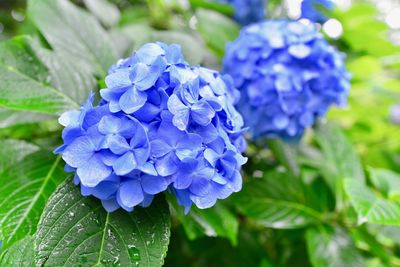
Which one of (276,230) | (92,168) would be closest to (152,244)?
(92,168)

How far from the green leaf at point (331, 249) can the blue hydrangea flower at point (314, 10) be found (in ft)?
2.48

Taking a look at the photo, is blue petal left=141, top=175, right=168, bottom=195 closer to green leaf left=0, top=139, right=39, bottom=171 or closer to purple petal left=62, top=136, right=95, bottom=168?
purple petal left=62, top=136, right=95, bottom=168

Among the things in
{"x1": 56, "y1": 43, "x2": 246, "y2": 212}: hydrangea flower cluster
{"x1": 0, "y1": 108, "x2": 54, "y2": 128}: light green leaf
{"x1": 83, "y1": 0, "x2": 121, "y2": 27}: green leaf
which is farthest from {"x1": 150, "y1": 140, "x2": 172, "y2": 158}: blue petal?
{"x1": 83, "y1": 0, "x2": 121, "y2": 27}: green leaf

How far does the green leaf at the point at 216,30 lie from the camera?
59.6 inches

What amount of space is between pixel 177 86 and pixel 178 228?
2.21ft

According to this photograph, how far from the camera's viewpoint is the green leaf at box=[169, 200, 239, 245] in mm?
990

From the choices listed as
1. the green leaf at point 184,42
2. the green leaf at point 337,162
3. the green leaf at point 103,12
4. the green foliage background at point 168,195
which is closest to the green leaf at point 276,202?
the green foliage background at point 168,195

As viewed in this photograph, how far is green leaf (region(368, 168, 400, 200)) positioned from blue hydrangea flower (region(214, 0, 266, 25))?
74cm

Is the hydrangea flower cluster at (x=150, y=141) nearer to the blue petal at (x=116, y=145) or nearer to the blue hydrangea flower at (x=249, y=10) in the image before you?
the blue petal at (x=116, y=145)

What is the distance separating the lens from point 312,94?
49.6 inches

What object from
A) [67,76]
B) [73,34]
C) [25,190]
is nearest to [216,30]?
[73,34]

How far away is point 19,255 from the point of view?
0.79 metres

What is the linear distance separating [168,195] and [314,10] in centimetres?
100

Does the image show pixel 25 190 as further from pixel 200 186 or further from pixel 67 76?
pixel 200 186
